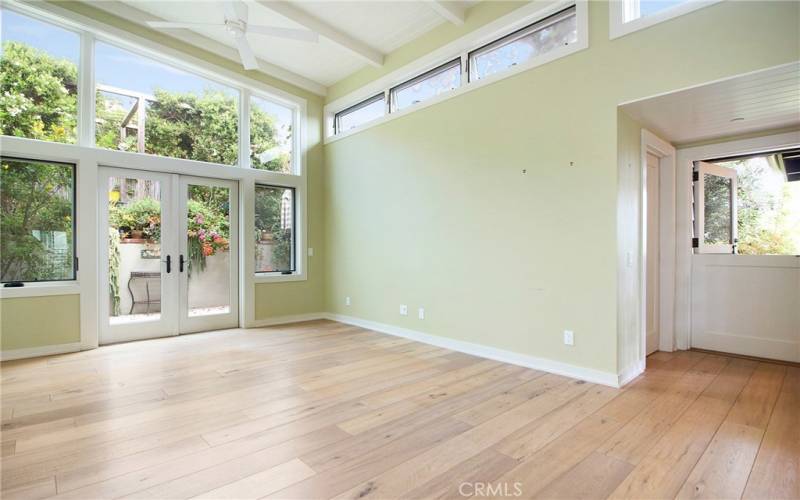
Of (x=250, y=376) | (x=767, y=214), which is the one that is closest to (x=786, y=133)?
(x=767, y=214)

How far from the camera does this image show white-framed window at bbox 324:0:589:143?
11.5 feet

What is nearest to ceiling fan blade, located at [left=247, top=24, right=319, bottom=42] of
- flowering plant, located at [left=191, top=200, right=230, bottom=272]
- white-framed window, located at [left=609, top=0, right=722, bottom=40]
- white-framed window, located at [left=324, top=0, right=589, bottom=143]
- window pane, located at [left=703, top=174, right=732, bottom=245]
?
white-framed window, located at [left=324, top=0, right=589, bottom=143]

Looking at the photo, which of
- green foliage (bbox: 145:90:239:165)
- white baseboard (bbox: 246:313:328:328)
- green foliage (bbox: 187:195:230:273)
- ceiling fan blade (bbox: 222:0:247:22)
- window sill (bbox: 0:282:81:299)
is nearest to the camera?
ceiling fan blade (bbox: 222:0:247:22)

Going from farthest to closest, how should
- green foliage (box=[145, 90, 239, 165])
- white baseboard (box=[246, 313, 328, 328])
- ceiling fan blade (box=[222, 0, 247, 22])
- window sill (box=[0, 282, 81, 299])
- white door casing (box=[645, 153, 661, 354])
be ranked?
white baseboard (box=[246, 313, 328, 328])
green foliage (box=[145, 90, 239, 165])
white door casing (box=[645, 153, 661, 354])
window sill (box=[0, 282, 81, 299])
ceiling fan blade (box=[222, 0, 247, 22])

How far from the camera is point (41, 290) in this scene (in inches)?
158

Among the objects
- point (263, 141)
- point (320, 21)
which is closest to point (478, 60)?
point (320, 21)

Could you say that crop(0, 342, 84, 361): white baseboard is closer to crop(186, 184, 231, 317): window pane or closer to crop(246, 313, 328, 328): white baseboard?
Answer: crop(186, 184, 231, 317): window pane

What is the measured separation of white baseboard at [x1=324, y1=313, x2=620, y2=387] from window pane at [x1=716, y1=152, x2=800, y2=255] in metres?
2.38

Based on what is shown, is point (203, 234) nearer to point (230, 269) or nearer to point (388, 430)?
point (230, 269)

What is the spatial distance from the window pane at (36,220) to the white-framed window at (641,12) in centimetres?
555

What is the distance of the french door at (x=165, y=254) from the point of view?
178 inches

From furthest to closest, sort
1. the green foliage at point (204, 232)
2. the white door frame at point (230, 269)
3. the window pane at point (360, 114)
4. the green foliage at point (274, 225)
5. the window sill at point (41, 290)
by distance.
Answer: the green foliage at point (274, 225) < the window pane at point (360, 114) < the green foliage at point (204, 232) < the white door frame at point (230, 269) < the window sill at point (41, 290)

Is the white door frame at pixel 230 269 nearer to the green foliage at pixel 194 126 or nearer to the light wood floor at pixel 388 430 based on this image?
the green foliage at pixel 194 126

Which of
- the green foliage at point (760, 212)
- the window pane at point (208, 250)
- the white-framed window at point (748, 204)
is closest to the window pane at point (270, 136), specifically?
the window pane at point (208, 250)
